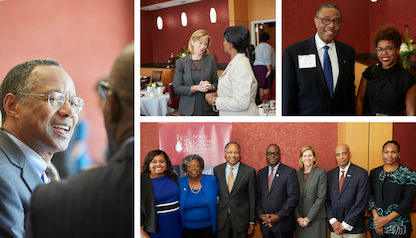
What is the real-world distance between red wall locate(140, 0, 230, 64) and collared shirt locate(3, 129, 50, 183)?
107 cm

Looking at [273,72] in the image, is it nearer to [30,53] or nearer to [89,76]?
→ [89,76]

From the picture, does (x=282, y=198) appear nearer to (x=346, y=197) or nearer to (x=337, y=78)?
(x=346, y=197)

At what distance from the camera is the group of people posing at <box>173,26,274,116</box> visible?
7.24 ft

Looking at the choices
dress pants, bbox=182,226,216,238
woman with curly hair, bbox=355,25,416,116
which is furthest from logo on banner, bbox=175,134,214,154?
woman with curly hair, bbox=355,25,416,116

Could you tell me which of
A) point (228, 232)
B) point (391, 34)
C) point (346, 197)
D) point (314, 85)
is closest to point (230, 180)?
point (228, 232)

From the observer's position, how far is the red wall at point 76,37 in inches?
98.0

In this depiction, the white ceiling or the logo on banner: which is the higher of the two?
the white ceiling

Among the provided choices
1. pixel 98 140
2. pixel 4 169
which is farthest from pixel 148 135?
pixel 4 169

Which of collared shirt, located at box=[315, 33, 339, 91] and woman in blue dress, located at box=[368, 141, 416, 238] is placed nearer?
collared shirt, located at box=[315, 33, 339, 91]

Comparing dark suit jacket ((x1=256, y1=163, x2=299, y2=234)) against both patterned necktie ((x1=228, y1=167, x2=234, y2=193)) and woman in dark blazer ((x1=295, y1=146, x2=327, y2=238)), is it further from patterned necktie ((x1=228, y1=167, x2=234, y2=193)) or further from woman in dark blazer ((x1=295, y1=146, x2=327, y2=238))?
patterned necktie ((x1=228, y1=167, x2=234, y2=193))

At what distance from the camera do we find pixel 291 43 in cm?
229

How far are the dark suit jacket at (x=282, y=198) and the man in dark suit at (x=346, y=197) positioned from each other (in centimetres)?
28

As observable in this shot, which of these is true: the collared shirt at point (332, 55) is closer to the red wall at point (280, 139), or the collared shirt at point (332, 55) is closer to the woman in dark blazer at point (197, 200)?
the red wall at point (280, 139)

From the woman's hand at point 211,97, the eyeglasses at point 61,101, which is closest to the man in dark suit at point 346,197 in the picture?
the woman's hand at point 211,97
